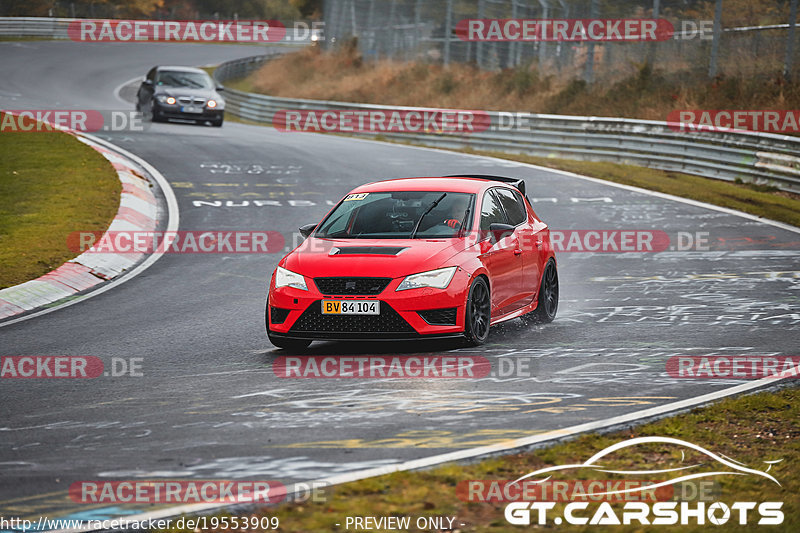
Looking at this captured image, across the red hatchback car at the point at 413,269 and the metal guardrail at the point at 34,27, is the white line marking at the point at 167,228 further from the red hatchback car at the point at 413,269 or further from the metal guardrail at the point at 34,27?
the metal guardrail at the point at 34,27

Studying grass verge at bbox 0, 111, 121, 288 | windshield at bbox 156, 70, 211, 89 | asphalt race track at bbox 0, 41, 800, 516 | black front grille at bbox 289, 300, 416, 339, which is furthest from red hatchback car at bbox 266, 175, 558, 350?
windshield at bbox 156, 70, 211, 89

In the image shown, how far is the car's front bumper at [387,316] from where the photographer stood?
9.50 metres

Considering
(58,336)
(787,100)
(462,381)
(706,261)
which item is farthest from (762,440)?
(787,100)

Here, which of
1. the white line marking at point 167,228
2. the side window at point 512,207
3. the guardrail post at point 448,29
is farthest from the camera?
the guardrail post at point 448,29

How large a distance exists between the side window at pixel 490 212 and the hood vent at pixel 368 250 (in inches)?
47.5

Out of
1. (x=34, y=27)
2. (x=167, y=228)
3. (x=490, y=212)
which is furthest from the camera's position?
(x=34, y=27)

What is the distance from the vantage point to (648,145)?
2642cm

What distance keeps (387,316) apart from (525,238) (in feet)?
8.19

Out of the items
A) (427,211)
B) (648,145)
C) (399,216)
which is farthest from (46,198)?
(648,145)

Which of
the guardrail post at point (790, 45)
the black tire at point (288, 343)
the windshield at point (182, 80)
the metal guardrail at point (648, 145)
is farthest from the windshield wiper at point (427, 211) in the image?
the windshield at point (182, 80)

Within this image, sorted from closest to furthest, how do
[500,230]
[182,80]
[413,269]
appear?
[413,269] → [500,230] → [182,80]

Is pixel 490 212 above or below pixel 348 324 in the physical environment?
above

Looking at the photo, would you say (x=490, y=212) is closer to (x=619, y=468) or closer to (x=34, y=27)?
(x=619, y=468)

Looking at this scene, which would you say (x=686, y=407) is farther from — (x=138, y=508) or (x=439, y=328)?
(x=138, y=508)
